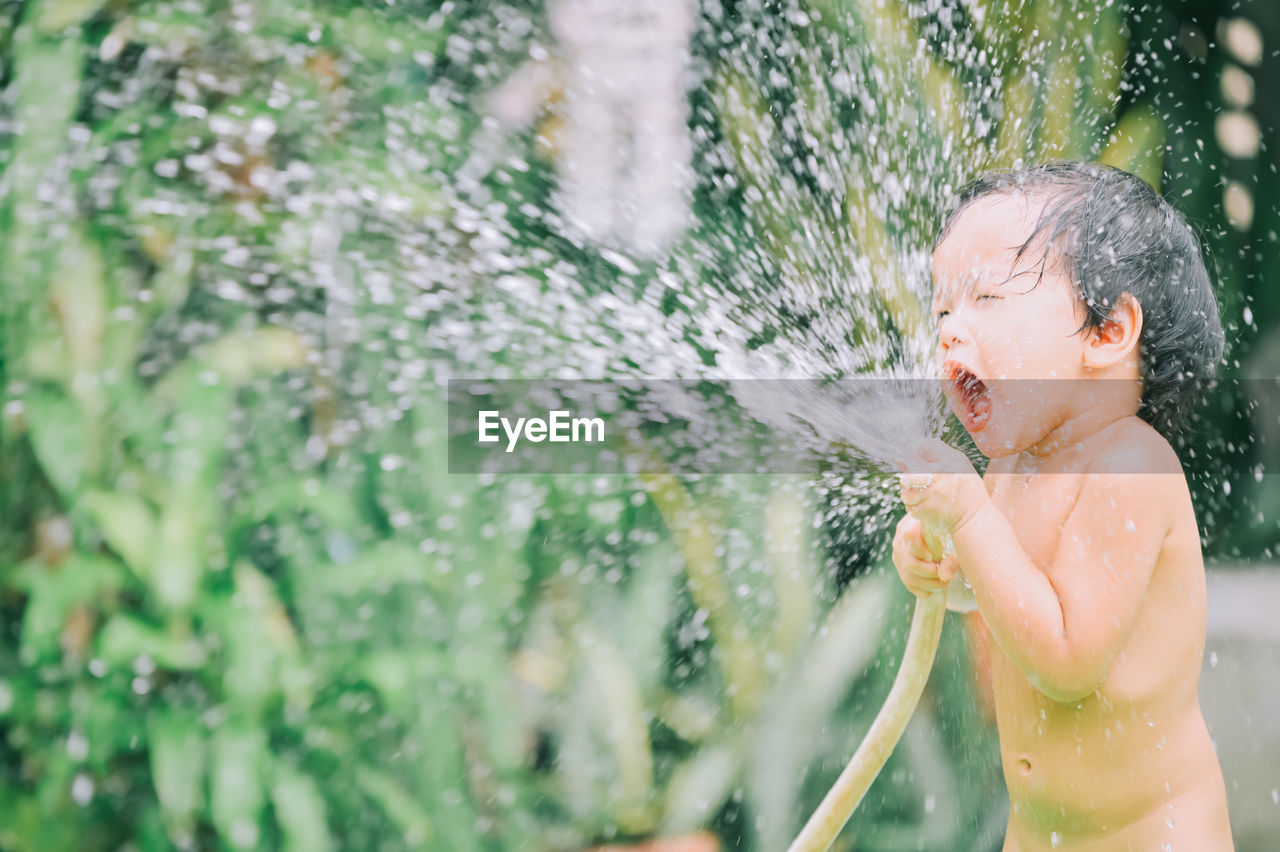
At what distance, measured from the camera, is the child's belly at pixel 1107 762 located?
0.64 m

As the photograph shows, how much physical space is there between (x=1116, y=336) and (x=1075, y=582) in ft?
0.51

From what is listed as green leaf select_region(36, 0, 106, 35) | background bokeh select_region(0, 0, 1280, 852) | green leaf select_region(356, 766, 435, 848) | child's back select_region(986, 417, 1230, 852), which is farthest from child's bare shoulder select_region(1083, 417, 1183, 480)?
green leaf select_region(36, 0, 106, 35)

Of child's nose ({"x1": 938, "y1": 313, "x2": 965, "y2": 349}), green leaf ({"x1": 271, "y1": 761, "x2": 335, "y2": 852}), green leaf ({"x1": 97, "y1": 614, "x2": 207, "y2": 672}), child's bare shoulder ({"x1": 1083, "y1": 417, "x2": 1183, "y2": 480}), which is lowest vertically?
green leaf ({"x1": 271, "y1": 761, "x2": 335, "y2": 852})

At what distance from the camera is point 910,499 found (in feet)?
2.02

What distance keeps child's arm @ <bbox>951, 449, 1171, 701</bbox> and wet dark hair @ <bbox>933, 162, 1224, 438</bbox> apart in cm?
10

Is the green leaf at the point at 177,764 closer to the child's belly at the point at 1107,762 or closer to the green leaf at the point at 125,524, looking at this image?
the green leaf at the point at 125,524

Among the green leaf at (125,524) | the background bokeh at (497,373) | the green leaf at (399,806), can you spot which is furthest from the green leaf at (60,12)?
the green leaf at (399,806)

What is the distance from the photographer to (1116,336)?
0.62 metres

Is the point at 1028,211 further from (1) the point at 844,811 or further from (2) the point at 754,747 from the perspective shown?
(2) the point at 754,747

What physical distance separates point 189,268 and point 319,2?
338 mm

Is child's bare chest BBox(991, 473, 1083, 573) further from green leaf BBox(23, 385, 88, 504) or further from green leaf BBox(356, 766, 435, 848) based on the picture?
green leaf BBox(23, 385, 88, 504)

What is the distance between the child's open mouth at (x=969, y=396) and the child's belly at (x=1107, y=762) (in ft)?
0.60

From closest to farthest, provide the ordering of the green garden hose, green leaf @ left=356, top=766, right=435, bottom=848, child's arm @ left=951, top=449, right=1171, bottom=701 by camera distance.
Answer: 1. child's arm @ left=951, top=449, right=1171, bottom=701
2. the green garden hose
3. green leaf @ left=356, top=766, right=435, bottom=848

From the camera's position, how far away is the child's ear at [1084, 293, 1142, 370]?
0.62m
